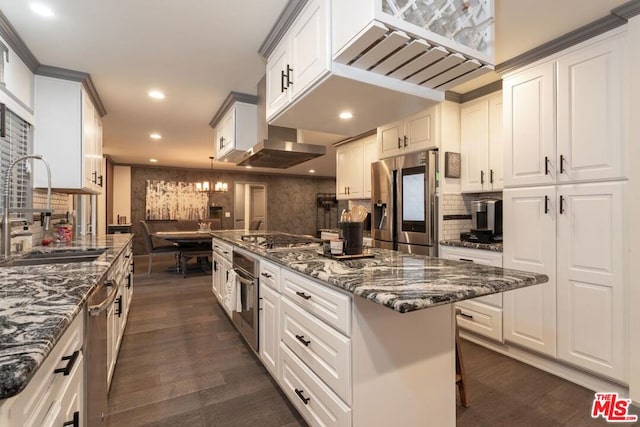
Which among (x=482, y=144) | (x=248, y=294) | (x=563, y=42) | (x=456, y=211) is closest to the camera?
(x=563, y=42)

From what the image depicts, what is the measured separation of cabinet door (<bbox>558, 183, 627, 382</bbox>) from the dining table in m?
4.71

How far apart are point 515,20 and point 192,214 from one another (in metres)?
7.69

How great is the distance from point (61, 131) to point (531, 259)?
4019mm

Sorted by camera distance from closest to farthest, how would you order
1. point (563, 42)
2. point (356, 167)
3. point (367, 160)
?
point (563, 42) → point (367, 160) → point (356, 167)

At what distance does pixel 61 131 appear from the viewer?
2723mm

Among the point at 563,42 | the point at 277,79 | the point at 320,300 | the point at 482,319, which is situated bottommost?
the point at 482,319

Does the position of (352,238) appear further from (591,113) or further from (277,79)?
(591,113)

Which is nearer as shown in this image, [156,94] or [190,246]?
[156,94]

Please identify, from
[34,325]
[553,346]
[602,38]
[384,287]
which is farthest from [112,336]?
[602,38]

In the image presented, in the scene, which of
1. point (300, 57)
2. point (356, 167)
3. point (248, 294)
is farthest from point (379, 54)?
point (356, 167)

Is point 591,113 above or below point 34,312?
above

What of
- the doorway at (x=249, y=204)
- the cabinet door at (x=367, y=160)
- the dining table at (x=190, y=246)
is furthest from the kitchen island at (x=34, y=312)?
the doorway at (x=249, y=204)

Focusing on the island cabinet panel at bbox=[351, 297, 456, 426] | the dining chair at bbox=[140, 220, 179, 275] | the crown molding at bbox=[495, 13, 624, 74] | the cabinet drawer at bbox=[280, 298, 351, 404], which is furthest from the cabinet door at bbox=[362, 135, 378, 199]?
the dining chair at bbox=[140, 220, 179, 275]

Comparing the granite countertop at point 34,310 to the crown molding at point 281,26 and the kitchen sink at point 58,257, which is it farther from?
the crown molding at point 281,26
